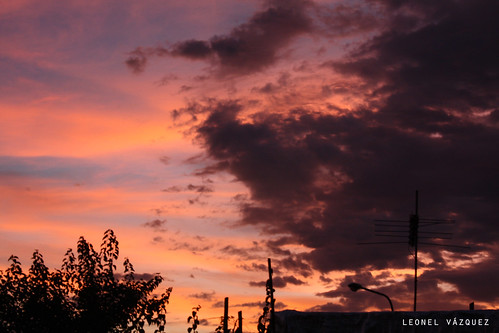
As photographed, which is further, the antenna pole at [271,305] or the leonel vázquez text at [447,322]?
the antenna pole at [271,305]

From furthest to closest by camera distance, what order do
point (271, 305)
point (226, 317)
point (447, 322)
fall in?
point (226, 317) < point (271, 305) < point (447, 322)

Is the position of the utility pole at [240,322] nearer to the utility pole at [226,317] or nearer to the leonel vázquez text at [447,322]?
the utility pole at [226,317]

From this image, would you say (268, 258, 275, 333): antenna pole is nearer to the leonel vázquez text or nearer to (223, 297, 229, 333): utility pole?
the leonel vázquez text

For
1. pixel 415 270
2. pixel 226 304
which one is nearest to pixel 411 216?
pixel 415 270

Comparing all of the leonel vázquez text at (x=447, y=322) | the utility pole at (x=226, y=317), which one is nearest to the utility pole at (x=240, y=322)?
the utility pole at (x=226, y=317)

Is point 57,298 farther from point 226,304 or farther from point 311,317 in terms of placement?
point 311,317

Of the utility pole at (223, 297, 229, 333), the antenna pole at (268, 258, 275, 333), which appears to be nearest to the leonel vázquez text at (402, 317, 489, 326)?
the antenna pole at (268, 258, 275, 333)

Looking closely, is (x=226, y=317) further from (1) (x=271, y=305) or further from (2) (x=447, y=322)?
(2) (x=447, y=322)

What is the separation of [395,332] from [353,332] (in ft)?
4.55

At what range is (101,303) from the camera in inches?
1378

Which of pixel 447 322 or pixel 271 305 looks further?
pixel 271 305

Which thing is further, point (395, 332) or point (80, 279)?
point (80, 279)

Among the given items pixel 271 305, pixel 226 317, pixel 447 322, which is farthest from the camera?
pixel 226 317

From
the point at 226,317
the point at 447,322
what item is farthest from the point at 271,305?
the point at 226,317
